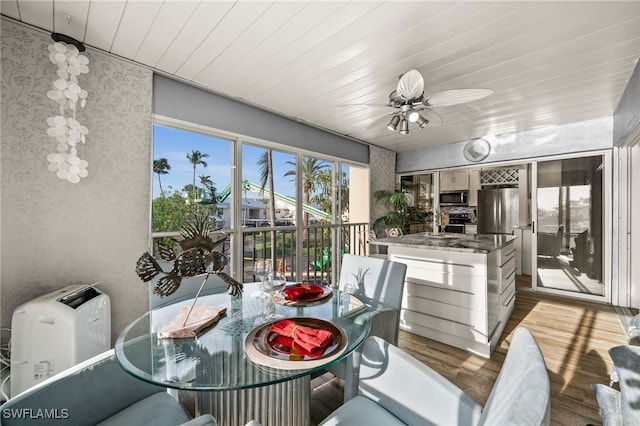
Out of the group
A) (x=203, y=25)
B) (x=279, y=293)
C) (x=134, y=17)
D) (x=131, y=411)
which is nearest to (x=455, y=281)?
(x=279, y=293)

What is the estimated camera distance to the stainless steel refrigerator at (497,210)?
17.7 feet

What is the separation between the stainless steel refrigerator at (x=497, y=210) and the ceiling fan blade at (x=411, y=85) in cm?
442

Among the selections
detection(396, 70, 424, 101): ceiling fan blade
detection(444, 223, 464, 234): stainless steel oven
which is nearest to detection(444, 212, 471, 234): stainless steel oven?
detection(444, 223, 464, 234): stainless steel oven

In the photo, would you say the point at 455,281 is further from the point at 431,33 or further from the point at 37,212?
the point at 37,212

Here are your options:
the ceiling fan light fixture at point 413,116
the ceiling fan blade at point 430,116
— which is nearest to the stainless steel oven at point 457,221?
the ceiling fan blade at point 430,116

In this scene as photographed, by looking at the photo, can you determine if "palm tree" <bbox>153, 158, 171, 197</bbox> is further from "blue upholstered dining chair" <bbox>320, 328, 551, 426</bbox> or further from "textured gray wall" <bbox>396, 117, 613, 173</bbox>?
"textured gray wall" <bbox>396, 117, 613, 173</bbox>

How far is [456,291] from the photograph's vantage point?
2.50 m

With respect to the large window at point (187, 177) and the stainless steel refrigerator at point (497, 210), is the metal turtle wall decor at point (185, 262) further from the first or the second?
the stainless steel refrigerator at point (497, 210)

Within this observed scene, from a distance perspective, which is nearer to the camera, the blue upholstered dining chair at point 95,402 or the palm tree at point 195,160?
the blue upholstered dining chair at point 95,402

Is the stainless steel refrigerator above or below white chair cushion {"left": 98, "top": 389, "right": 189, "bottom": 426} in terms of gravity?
above

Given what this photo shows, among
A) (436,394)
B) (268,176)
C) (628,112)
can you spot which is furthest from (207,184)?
(628,112)

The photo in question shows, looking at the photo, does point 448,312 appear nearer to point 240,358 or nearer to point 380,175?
point 240,358

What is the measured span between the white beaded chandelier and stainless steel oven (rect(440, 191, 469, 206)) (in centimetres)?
573

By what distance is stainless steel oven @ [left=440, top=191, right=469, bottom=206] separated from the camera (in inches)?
225
